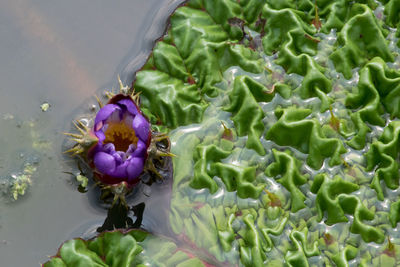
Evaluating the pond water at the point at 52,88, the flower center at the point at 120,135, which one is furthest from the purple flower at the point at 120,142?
the pond water at the point at 52,88

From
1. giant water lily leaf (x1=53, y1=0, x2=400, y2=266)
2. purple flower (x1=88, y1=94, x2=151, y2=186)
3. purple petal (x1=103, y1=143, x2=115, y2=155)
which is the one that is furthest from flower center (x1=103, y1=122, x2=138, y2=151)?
giant water lily leaf (x1=53, y1=0, x2=400, y2=266)

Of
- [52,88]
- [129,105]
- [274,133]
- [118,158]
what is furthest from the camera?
[52,88]

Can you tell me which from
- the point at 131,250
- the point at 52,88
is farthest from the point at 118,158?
the point at 52,88

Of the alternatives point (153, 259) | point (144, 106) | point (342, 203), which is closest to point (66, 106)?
point (144, 106)

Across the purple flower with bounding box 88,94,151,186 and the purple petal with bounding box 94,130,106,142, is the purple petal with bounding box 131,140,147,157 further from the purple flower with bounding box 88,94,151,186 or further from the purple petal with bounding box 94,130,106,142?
the purple petal with bounding box 94,130,106,142

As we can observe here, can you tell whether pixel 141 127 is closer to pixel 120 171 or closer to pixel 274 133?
pixel 120 171

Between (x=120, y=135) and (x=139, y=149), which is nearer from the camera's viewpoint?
(x=139, y=149)
